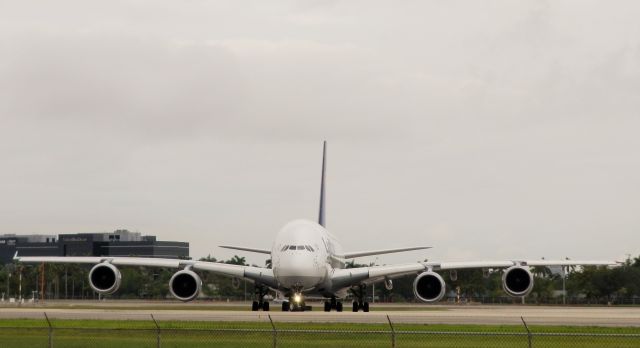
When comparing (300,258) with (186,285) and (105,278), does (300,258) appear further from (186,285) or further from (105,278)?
(105,278)

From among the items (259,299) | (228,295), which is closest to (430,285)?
(259,299)

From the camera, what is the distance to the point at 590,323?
4466 centimetres

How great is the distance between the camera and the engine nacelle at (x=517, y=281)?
2386 inches

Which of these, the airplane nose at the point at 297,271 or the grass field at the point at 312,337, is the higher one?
the airplane nose at the point at 297,271

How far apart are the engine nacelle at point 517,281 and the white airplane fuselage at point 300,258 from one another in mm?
10063

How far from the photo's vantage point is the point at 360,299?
63562 mm

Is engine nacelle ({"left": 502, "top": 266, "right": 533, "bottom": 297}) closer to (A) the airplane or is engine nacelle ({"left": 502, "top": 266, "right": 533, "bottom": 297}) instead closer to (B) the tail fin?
(A) the airplane

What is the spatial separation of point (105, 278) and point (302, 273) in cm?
1120

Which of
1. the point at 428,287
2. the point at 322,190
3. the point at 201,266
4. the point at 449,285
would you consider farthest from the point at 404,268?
the point at 449,285

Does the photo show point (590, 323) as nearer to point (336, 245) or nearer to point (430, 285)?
point (430, 285)

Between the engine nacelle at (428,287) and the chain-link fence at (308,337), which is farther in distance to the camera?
the engine nacelle at (428,287)

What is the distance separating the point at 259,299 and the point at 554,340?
27.4 metres

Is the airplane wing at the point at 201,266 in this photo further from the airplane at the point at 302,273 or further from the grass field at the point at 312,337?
the grass field at the point at 312,337

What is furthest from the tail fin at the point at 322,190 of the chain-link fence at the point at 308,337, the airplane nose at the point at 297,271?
the chain-link fence at the point at 308,337
